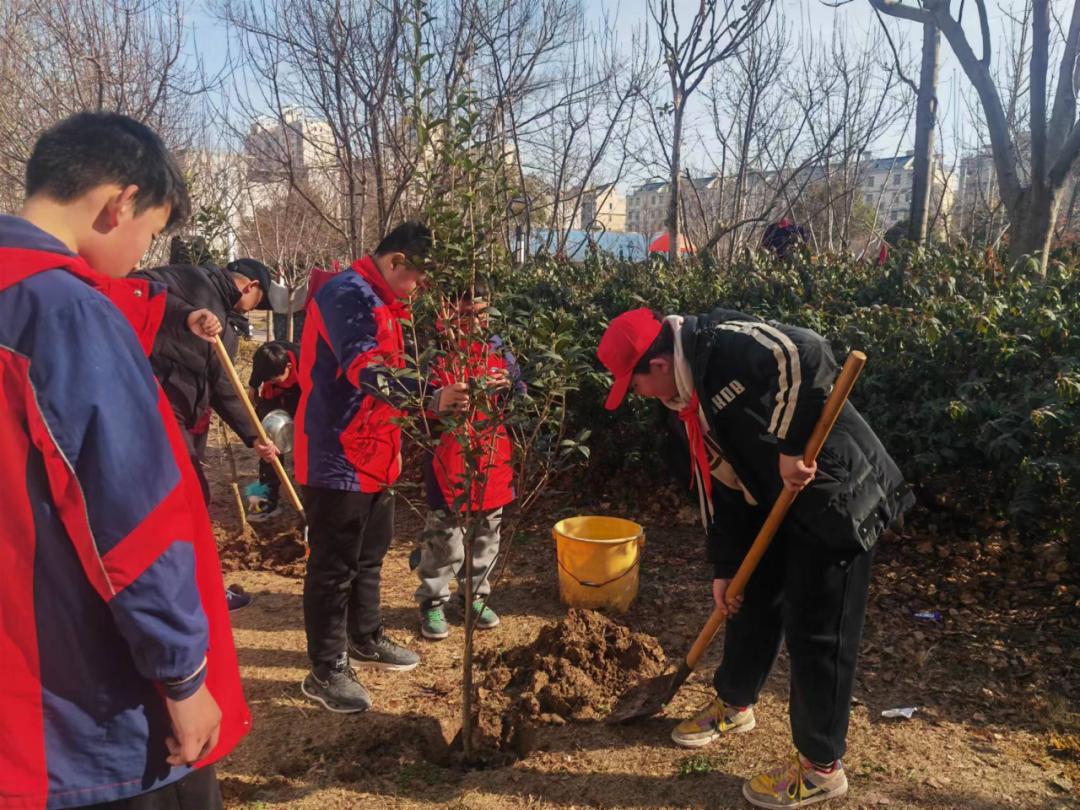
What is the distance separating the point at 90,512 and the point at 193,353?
2.98 metres

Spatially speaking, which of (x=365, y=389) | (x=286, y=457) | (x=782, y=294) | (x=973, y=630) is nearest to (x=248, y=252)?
(x=286, y=457)

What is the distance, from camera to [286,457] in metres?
7.36

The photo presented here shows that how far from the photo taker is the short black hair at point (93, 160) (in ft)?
4.27

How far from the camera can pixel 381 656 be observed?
3518 mm

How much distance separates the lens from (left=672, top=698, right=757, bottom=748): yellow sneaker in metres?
2.90

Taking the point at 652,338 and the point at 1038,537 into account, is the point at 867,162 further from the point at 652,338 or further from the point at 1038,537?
the point at 652,338

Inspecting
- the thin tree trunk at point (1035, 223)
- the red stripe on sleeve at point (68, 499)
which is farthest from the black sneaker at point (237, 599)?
the thin tree trunk at point (1035, 223)

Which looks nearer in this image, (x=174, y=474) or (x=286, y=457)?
(x=174, y=474)

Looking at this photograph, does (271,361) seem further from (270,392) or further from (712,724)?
(712,724)

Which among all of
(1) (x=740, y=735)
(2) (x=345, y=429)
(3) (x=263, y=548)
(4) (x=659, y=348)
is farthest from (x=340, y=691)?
(3) (x=263, y=548)

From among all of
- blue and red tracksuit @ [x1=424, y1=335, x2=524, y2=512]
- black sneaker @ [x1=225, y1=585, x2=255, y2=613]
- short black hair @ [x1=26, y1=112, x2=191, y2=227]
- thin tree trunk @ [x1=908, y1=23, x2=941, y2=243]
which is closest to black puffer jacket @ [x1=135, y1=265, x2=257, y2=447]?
black sneaker @ [x1=225, y1=585, x2=255, y2=613]

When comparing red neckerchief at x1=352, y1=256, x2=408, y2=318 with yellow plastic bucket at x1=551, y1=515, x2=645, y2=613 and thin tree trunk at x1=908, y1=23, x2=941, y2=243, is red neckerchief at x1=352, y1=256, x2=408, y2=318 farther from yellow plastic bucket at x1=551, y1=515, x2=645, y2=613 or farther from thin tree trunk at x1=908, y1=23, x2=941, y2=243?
thin tree trunk at x1=908, y1=23, x2=941, y2=243

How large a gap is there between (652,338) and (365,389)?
3.37ft

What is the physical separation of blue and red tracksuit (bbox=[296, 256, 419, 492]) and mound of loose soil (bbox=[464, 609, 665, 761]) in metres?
1.09
